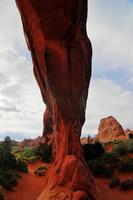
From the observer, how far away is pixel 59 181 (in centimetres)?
1733

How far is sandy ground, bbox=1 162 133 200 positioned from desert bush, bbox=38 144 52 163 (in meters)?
5.60

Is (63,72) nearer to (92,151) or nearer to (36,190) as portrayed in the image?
(36,190)

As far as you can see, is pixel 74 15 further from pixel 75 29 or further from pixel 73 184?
pixel 73 184

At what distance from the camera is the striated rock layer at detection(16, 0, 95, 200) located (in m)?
16.8

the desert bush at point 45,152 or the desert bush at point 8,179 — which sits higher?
the desert bush at point 45,152

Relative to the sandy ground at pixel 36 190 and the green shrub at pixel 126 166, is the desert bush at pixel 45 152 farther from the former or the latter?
the green shrub at pixel 126 166

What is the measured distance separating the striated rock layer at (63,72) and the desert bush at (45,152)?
48.9 ft

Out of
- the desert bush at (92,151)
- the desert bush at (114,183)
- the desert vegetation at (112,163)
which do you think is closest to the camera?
the desert bush at (114,183)

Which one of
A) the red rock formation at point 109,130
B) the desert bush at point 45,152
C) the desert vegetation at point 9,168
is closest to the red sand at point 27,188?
the desert vegetation at point 9,168

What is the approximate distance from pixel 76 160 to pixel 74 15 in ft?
24.8

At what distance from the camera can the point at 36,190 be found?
24156mm

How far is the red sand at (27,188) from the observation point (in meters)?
21.9

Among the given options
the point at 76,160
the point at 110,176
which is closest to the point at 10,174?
the point at 110,176

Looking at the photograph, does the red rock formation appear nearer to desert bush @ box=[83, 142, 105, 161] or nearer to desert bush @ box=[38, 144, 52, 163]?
desert bush @ box=[38, 144, 52, 163]
